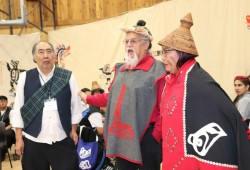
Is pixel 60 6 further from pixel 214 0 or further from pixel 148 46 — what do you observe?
pixel 148 46

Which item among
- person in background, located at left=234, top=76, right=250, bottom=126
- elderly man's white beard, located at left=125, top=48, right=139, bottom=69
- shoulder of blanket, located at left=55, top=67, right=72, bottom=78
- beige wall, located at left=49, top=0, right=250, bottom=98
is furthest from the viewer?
beige wall, located at left=49, top=0, right=250, bottom=98

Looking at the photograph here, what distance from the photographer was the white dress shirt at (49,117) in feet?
8.16

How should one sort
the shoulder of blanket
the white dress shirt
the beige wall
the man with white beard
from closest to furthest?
the man with white beard < the white dress shirt < the shoulder of blanket < the beige wall

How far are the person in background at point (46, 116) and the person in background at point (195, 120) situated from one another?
106 centimetres

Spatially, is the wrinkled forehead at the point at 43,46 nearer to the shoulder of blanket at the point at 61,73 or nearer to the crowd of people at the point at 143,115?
the crowd of people at the point at 143,115

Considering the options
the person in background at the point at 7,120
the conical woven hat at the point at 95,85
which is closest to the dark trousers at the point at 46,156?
the person in background at the point at 7,120

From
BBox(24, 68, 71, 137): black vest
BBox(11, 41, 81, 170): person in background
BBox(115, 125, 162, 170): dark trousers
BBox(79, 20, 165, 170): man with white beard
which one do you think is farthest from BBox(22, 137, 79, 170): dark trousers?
BBox(115, 125, 162, 170): dark trousers

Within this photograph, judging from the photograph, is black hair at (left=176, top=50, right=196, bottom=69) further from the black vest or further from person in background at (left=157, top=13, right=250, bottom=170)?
the black vest

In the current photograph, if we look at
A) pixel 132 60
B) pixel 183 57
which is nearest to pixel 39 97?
pixel 132 60

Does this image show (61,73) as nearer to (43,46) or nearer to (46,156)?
(43,46)

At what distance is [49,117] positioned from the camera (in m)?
2.50

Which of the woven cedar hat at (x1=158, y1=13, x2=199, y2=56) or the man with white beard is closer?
the woven cedar hat at (x1=158, y1=13, x2=199, y2=56)

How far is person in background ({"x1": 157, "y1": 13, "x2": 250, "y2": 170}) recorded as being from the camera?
1506mm

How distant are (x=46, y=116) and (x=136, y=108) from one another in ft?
2.44
